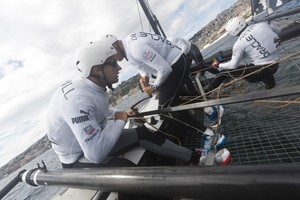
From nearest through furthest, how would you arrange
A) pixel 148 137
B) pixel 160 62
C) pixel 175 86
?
pixel 148 137 → pixel 160 62 → pixel 175 86

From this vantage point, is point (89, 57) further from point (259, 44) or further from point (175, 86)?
point (259, 44)

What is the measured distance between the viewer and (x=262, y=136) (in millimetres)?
3697

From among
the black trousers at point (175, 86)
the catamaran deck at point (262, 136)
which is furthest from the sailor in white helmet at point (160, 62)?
the catamaran deck at point (262, 136)

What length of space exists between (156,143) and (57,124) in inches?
49.1

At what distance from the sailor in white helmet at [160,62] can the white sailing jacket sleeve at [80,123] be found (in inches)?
51.2

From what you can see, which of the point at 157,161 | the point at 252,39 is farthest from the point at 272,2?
the point at 157,161

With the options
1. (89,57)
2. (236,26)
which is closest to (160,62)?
(89,57)

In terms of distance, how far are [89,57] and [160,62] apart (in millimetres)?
1460

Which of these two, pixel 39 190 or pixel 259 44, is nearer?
pixel 259 44

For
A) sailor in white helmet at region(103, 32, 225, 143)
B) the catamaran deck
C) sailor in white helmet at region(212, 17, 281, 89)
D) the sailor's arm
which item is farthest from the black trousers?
the sailor's arm

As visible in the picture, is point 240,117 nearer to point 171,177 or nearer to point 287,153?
point 287,153

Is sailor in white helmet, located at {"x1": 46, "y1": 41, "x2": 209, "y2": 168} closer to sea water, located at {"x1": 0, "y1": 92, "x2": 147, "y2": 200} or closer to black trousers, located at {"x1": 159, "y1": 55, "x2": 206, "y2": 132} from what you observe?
sea water, located at {"x1": 0, "y1": 92, "x2": 147, "y2": 200}

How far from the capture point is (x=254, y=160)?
3.14 m

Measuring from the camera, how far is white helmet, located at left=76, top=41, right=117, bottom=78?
9.18 ft
